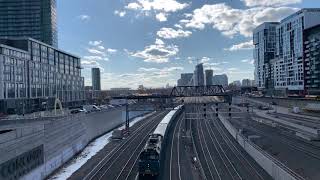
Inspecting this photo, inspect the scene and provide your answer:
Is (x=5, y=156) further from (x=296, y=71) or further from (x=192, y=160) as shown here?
(x=296, y=71)

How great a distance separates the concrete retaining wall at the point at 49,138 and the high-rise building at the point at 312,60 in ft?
343

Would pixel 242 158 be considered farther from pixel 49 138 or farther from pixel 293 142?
pixel 49 138

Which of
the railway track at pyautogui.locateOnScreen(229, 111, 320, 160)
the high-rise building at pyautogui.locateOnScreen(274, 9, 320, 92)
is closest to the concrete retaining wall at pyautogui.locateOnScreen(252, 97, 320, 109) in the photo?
the high-rise building at pyautogui.locateOnScreen(274, 9, 320, 92)

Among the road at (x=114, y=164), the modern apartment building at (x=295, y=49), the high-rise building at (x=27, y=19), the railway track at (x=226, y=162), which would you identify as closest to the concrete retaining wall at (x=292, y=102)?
the modern apartment building at (x=295, y=49)

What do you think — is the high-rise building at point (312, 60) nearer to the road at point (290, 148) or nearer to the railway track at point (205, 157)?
the road at point (290, 148)

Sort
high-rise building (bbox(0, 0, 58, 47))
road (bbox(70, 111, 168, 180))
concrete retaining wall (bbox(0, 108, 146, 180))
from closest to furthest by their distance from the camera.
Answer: concrete retaining wall (bbox(0, 108, 146, 180)), road (bbox(70, 111, 168, 180)), high-rise building (bbox(0, 0, 58, 47))

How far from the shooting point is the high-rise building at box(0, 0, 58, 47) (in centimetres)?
15738

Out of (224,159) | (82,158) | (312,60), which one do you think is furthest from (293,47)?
(82,158)

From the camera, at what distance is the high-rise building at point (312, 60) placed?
487 ft

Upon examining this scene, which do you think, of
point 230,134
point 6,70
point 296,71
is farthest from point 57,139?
point 296,71

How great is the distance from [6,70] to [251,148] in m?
62.6

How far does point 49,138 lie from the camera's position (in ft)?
141

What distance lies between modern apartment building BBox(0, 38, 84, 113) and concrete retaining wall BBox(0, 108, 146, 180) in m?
29.8

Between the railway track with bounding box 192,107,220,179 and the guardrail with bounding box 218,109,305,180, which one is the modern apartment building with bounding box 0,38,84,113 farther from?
the guardrail with bounding box 218,109,305,180
